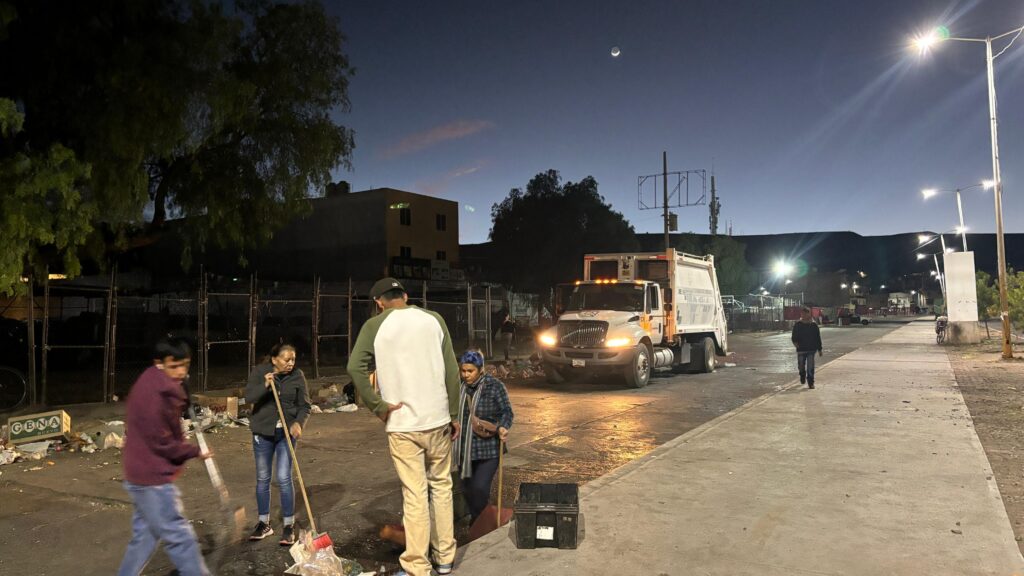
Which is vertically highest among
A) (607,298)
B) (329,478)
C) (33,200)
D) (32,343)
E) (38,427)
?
(33,200)

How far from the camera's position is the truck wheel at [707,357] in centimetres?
2000

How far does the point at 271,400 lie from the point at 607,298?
12568mm

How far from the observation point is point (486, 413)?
5480 millimetres

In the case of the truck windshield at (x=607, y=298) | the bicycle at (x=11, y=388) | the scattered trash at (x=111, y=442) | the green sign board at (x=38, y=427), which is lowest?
the scattered trash at (x=111, y=442)

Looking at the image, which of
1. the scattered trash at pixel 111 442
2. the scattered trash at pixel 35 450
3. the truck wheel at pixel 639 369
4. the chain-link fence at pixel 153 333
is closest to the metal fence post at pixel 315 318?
the chain-link fence at pixel 153 333

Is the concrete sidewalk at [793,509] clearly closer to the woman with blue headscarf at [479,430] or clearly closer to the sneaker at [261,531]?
the woman with blue headscarf at [479,430]

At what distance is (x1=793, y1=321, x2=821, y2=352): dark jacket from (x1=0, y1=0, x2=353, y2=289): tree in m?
10.2

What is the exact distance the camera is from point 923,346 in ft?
96.9

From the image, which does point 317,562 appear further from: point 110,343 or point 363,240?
point 363,240

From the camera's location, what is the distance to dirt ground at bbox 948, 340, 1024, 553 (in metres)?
6.70

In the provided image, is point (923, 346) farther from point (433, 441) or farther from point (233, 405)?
point (433, 441)

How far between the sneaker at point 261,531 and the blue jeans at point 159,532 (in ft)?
5.02

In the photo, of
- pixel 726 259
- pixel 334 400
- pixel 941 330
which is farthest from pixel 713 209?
pixel 334 400

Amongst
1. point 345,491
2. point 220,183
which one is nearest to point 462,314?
point 220,183
